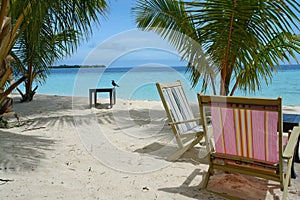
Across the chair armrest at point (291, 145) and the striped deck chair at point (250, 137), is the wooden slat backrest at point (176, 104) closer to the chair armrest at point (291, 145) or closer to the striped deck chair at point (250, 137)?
the striped deck chair at point (250, 137)

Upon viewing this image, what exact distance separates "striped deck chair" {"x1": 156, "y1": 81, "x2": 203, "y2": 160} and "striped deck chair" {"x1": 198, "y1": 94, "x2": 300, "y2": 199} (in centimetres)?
87

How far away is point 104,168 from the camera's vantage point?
2.82 m

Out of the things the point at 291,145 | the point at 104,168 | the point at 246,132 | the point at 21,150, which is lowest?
the point at 104,168

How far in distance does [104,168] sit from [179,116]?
4.01 ft

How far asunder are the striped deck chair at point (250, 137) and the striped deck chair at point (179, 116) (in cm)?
87

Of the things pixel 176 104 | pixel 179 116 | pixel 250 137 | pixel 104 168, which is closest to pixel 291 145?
pixel 250 137

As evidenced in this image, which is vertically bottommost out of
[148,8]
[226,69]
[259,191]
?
[259,191]

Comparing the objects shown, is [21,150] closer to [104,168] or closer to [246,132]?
[104,168]

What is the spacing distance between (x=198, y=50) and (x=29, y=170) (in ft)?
10.2

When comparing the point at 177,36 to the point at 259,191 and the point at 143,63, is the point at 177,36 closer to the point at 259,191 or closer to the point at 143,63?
the point at 143,63

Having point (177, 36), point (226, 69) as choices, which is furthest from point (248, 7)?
point (177, 36)

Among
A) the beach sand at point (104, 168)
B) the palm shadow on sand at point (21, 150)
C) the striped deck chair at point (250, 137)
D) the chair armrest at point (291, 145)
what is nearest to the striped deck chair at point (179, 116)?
the beach sand at point (104, 168)

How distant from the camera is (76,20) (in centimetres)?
334

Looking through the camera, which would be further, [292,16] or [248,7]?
[248,7]
